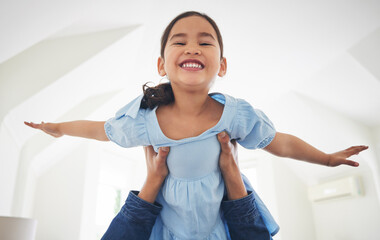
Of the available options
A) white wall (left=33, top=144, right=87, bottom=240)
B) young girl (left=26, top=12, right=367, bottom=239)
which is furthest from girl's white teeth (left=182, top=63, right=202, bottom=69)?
white wall (left=33, top=144, right=87, bottom=240)

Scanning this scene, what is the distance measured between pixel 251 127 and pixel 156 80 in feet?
9.31

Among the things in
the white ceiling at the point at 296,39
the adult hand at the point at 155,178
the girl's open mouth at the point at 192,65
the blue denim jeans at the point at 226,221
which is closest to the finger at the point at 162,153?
the adult hand at the point at 155,178

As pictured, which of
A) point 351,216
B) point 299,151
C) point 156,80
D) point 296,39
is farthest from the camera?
point 351,216

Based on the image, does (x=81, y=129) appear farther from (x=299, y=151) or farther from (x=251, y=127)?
(x=299, y=151)

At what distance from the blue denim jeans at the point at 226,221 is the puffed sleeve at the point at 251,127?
8.3 inches

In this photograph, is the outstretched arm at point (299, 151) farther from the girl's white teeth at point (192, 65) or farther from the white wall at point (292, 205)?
the white wall at point (292, 205)

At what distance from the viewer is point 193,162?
1141mm

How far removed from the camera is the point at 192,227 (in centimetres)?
112

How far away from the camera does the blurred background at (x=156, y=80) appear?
2.32 meters

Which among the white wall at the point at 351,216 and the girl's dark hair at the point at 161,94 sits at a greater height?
the girl's dark hair at the point at 161,94

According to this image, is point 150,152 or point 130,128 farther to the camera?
point 150,152

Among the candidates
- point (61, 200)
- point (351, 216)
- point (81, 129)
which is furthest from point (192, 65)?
point (351, 216)

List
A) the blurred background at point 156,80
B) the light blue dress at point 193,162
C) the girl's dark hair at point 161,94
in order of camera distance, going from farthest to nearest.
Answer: the blurred background at point 156,80, the girl's dark hair at point 161,94, the light blue dress at point 193,162

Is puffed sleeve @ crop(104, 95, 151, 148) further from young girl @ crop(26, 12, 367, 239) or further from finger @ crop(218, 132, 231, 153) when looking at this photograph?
finger @ crop(218, 132, 231, 153)
